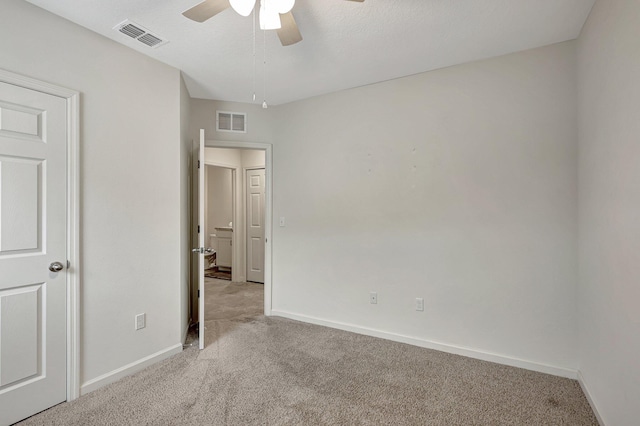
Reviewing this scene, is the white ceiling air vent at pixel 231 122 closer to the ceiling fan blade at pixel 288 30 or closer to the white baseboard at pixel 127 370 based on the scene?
the ceiling fan blade at pixel 288 30

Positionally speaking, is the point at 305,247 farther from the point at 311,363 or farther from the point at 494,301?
the point at 494,301

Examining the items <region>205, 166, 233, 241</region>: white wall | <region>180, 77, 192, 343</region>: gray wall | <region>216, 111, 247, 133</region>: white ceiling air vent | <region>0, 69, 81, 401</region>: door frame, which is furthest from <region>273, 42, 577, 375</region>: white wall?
<region>205, 166, 233, 241</region>: white wall

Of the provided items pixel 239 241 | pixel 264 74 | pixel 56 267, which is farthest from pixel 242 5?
pixel 239 241

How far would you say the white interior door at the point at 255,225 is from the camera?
541 cm

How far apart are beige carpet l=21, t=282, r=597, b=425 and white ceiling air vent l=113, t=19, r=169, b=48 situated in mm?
2551

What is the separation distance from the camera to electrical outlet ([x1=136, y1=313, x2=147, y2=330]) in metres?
2.48

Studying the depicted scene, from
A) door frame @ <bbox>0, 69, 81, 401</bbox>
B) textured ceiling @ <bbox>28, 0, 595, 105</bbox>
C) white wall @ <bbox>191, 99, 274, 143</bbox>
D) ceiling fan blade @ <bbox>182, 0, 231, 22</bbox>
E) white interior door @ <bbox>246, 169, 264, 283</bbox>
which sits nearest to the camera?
ceiling fan blade @ <bbox>182, 0, 231, 22</bbox>

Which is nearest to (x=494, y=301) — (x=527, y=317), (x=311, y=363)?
(x=527, y=317)

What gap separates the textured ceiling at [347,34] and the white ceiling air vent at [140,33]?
47 millimetres

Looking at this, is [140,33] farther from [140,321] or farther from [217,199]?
[217,199]

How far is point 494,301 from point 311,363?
1627 millimetres

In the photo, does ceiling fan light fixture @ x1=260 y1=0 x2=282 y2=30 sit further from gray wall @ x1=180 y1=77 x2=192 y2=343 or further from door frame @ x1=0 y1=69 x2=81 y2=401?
gray wall @ x1=180 y1=77 x2=192 y2=343

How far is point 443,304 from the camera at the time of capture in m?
2.80

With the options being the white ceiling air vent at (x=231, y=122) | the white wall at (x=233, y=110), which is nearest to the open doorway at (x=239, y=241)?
the white wall at (x=233, y=110)
